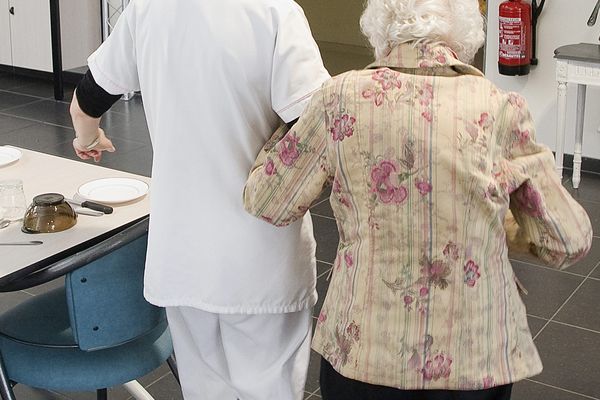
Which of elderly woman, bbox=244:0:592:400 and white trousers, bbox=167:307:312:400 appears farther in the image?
white trousers, bbox=167:307:312:400

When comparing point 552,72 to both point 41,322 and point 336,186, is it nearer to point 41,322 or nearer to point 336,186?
point 41,322

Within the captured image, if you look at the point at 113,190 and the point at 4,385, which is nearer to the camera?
the point at 4,385

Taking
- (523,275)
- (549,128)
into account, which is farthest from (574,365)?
(549,128)

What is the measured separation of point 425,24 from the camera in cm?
161

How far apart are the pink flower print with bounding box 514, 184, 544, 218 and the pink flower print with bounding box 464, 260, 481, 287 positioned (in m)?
0.15

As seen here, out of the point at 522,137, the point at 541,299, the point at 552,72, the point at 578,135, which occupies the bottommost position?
the point at 541,299

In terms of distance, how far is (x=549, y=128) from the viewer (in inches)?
199

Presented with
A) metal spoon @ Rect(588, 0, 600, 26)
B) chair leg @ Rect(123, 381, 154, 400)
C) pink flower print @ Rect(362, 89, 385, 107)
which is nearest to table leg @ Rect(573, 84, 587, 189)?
metal spoon @ Rect(588, 0, 600, 26)

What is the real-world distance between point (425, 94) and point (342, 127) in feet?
0.49

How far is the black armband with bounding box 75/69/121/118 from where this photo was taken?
215 cm

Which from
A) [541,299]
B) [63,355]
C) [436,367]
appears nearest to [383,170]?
[436,367]

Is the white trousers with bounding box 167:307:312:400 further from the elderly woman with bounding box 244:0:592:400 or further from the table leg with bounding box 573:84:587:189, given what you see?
the table leg with bounding box 573:84:587:189

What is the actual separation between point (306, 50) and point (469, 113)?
389mm

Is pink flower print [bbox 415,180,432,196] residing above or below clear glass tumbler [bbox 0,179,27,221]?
above
